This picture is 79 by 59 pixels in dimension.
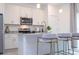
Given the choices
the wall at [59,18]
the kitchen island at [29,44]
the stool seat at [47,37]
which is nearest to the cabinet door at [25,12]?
the wall at [59,18]

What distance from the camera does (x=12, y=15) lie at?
6.75m

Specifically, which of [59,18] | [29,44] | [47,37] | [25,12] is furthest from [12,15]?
[47,37]

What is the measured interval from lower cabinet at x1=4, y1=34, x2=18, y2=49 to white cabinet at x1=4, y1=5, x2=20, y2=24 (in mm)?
757

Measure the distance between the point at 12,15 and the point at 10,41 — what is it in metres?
1.12

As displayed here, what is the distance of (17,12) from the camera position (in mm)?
6840

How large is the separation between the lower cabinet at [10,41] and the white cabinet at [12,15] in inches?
29.8

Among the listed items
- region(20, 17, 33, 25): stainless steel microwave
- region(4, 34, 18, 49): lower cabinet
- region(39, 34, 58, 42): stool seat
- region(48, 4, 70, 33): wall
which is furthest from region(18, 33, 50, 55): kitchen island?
region(20, 17, 33, 25): stainless steel microwave

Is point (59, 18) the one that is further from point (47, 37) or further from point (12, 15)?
point (12, 15)

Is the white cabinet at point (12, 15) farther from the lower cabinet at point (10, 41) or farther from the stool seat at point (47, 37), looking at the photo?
the stool seat at point (47, 37)

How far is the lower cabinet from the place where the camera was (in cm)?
622

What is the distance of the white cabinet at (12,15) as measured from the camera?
663 centimetres

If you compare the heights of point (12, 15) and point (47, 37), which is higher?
point (12, 15)

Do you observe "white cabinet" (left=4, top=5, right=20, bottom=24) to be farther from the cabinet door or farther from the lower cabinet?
the lower cabinet
